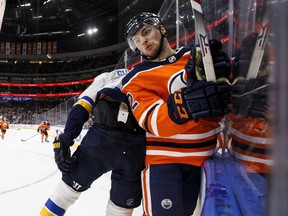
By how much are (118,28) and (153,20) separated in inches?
735

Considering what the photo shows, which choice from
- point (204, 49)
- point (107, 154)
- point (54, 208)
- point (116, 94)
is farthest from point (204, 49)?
point (54, 208)

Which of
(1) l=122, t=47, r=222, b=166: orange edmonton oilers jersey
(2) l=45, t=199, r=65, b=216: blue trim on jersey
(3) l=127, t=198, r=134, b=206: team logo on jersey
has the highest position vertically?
(1) l=122, t=47, r=222, b=166: orange edmonton oilers jersey

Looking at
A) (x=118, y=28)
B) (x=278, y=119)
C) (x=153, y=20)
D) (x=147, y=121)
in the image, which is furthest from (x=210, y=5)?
(x=118, y=28)

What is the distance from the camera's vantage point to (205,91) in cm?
63

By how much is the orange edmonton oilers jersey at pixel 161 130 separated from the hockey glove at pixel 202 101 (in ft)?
0.34

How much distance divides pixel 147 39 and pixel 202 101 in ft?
1.77

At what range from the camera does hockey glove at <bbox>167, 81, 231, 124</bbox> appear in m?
0.62

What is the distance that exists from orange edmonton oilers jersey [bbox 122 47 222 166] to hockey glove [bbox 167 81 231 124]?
102mm

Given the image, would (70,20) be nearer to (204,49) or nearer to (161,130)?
(161,130)

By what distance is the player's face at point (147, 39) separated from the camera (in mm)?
1087

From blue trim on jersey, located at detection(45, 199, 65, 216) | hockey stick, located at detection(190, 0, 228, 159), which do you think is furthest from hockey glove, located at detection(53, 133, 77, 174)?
hockey stick, located at detection(190, 0, 228, 159)

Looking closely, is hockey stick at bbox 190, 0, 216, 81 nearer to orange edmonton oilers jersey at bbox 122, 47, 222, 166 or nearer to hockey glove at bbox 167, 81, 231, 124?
hockey glove at bbox 167, 81, 231, 124

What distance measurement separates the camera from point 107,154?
1268mm

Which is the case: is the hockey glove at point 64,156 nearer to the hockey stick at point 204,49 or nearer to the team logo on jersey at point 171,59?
the team logo on jersey at point 171,59
